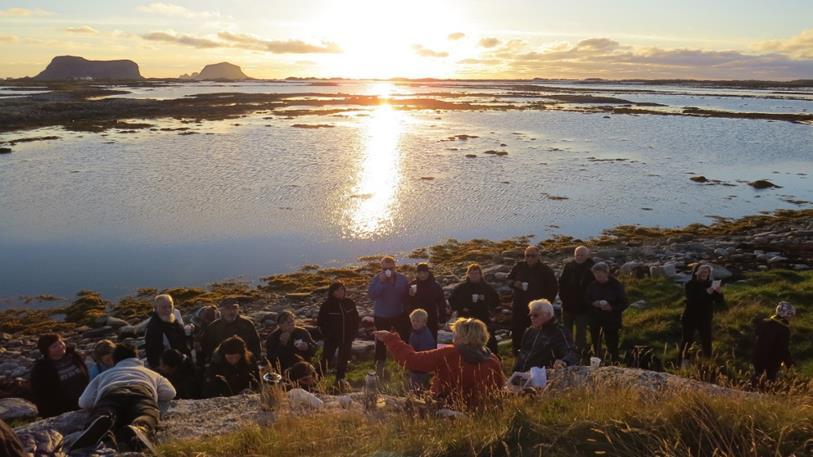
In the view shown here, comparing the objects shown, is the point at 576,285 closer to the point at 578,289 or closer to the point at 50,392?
the point at 578,289

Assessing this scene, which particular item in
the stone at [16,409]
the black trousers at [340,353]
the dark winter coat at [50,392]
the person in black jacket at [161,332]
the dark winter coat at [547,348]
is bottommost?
the stone at [16,409]

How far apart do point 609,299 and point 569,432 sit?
4561 mm

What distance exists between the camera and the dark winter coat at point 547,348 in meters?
6.29

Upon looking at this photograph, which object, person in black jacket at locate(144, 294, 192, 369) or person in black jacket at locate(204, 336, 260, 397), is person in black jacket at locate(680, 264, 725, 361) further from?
person in black jacket at locate(144, 294, 192, 369)

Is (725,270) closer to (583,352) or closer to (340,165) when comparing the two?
(583,352)

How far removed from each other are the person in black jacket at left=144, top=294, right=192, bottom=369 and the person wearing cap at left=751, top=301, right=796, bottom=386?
7674 mm

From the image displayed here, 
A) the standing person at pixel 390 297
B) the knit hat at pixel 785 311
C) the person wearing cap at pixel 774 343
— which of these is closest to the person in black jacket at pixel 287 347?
the standing person at pixel 390 297

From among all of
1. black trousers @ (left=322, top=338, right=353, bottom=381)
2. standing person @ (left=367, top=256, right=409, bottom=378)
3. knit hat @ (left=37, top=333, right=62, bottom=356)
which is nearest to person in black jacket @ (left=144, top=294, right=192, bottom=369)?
knit hat @ (left=37, top=333, right=62, bottom=356)

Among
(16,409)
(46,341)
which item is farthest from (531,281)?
(16,409)

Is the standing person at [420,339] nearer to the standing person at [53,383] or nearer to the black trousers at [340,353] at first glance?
the black trousers at [340,353]

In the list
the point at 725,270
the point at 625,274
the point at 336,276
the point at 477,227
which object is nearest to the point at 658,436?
the point at 625,274

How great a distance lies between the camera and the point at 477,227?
21.7 m

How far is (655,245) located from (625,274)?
4.70 m

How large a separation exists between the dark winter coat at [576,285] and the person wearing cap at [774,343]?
248 cm
